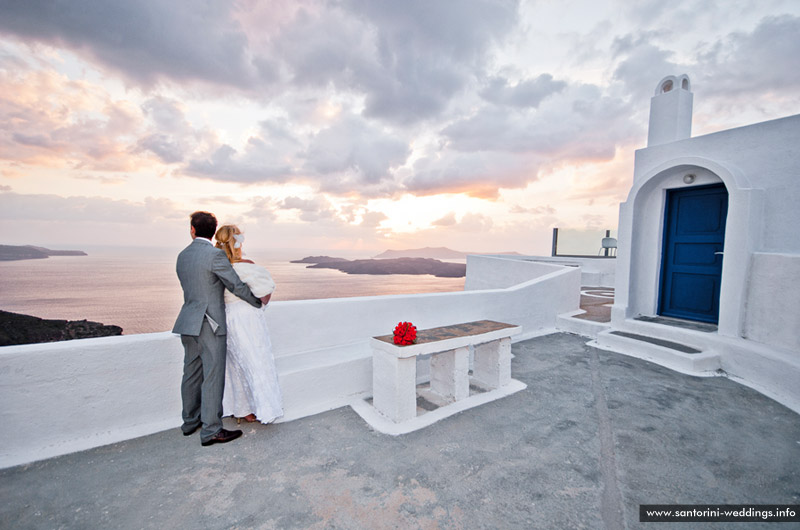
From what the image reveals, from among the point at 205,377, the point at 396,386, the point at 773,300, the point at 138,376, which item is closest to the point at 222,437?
the point at 205,377

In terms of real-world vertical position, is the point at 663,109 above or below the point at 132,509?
above

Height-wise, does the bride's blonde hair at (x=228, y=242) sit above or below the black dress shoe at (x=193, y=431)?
above

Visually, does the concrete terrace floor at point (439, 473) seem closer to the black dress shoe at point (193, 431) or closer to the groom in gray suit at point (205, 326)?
the black dress shoe at point (193, 431)

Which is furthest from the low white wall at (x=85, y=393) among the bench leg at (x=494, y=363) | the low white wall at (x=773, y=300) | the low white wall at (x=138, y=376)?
the low white wall at (x=773, y=300)

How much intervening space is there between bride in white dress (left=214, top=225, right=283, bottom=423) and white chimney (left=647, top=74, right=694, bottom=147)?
7.24 meters

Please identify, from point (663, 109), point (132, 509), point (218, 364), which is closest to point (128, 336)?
point (218, 364)

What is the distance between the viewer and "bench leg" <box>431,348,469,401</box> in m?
3.80

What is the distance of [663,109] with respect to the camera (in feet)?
20.6

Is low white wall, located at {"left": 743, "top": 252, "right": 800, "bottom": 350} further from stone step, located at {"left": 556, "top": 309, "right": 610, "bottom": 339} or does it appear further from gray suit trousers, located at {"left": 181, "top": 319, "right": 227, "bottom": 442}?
gray suit trousers, located at {"left": 181, "top": 319, "right": 227, "bottom": 442}

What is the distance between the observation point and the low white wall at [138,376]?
259 centimetres

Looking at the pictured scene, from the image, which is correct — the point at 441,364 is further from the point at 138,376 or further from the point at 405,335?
the point at 138,376

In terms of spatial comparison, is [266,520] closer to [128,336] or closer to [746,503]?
[128,336]

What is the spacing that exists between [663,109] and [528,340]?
16.0ft

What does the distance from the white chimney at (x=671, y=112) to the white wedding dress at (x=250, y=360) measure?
23.7ft
